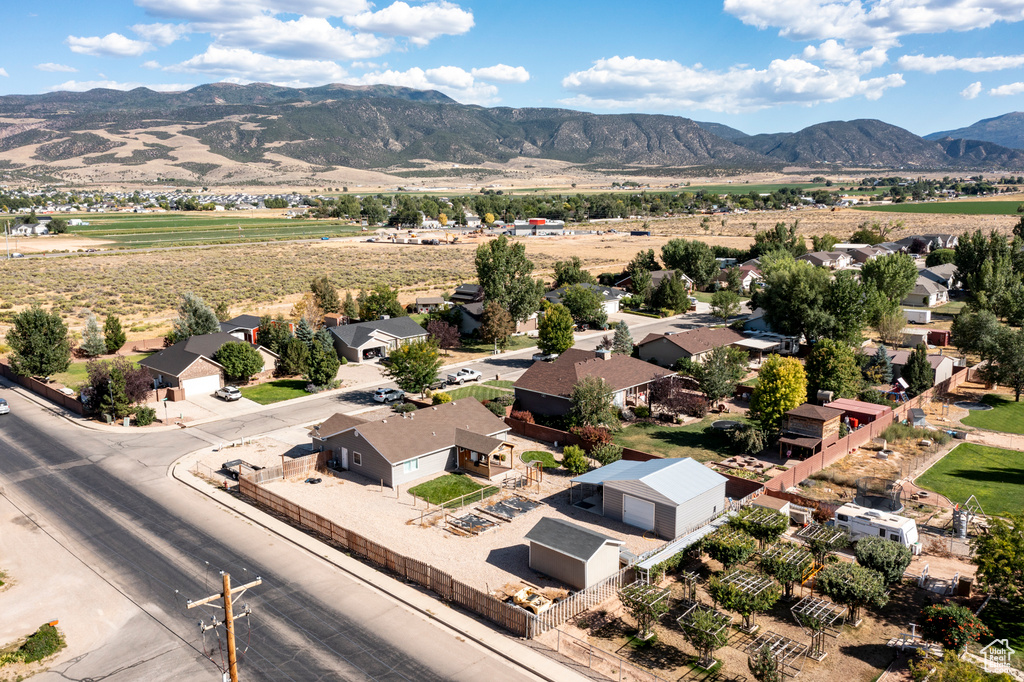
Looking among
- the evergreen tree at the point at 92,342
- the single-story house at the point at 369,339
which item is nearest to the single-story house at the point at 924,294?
the single-story house at the point at 369,339

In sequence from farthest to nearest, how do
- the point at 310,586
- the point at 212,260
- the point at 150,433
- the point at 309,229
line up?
the point at 309,229
the point at 212,260
the point at 150,433
the point at 310,586

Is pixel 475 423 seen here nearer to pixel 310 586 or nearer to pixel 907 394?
pixel 310 586

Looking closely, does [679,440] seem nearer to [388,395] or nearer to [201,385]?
[388,395]

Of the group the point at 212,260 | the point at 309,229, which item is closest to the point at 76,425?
the point at 212,260

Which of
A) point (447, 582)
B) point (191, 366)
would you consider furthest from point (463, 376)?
point (447, 582)

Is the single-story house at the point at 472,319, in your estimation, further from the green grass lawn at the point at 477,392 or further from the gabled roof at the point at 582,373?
the gabled roof at the point at 582,373

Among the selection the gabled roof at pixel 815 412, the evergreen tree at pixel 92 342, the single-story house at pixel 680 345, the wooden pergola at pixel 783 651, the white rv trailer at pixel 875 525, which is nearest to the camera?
the wooden pergola at pixel 783 651
